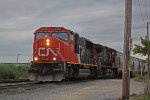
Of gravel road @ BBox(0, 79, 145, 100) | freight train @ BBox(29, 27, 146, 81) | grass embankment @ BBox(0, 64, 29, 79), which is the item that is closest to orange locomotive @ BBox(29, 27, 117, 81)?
freight train @ BBox(29, 27, 146, 81)

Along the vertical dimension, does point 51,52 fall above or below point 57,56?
above

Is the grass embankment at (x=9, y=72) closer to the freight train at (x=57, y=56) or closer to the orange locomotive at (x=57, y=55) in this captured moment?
the freight train at (x=57, y=56)

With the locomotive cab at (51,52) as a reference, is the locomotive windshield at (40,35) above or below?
above

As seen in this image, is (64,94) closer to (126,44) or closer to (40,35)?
(126,44)

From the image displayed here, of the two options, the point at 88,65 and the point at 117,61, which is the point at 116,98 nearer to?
the point at 88,65

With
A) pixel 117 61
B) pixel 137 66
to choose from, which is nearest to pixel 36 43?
pixel 117 61

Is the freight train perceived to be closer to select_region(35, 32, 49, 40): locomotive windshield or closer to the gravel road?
select_region(35, 32, 49, 40): locomotive windshield

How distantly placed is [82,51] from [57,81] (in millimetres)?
6644

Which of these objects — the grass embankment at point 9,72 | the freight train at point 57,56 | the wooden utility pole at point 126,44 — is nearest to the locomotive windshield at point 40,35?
the freight train at point 57,56

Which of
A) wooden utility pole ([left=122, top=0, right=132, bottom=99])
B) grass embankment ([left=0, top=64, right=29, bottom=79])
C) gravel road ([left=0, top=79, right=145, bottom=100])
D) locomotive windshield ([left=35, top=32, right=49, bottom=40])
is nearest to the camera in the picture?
gravel road ([left=0, top=79, right=145, bottom=100])

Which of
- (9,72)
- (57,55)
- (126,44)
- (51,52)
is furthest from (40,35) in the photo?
(126,44)

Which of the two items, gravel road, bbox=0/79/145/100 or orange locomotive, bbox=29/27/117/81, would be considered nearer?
gravel road, bbox=0/79/145/100

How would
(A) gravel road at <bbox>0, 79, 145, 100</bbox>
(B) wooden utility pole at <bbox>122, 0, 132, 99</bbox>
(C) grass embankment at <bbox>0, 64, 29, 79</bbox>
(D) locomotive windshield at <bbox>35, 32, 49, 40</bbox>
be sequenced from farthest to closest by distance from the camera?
(C) grass embankment at <bbox>0, 64, 29, 79</bbox> → (D) locomotive windshield at <bbox>35, 32, 49, 40</bbox> → (B) wooden utility pole at <bbox>122, 0, 132, 99</bbox> → (A) gravel road at <bbox>0, 79, 145, 100</bbox>

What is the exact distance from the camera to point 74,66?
1372 inches
